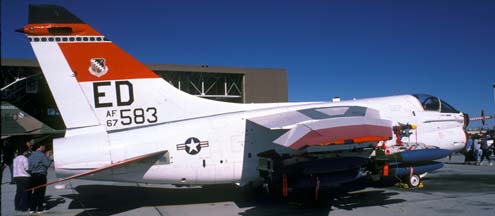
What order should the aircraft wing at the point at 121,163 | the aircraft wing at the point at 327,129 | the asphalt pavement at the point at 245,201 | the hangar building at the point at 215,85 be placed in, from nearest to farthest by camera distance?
1. the aircraft wing at the point at 327,129
2. the aircraft wing at the point at 121,163
3. the asphalt pavement at the point at 245,201
4. the hangar building at the point at 215,85

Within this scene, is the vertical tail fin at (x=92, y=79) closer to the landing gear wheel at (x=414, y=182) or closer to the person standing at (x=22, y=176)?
the person standing at (x=22, y=176)

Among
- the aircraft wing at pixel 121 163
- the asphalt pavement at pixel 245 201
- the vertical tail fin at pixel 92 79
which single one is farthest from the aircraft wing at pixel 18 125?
the aircraft wing at pixel 121 163

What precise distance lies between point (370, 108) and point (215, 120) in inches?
160

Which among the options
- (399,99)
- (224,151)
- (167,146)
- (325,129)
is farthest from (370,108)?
(167,146)

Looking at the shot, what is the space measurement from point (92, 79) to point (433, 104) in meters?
8.90

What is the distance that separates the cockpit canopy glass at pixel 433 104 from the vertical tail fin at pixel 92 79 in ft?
21.0

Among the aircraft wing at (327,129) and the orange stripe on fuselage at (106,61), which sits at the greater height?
the orange stripe on fuselage at (106,61)

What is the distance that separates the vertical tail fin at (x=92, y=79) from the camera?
7875 mm

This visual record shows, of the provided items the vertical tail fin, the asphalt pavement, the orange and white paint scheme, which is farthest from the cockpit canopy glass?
the vertical tail fin

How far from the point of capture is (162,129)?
26.3 ft

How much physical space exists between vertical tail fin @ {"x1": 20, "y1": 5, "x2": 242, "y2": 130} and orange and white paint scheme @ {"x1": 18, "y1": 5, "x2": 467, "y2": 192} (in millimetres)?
20

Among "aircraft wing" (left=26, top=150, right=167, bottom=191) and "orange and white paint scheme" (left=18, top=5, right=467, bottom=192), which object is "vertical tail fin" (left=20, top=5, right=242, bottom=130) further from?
"aircraft wing" (left=26, top=150, right=167, bottom=191)

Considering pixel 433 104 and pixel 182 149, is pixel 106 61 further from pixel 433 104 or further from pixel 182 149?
pixel 433 104

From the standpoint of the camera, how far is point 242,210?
8180mm
